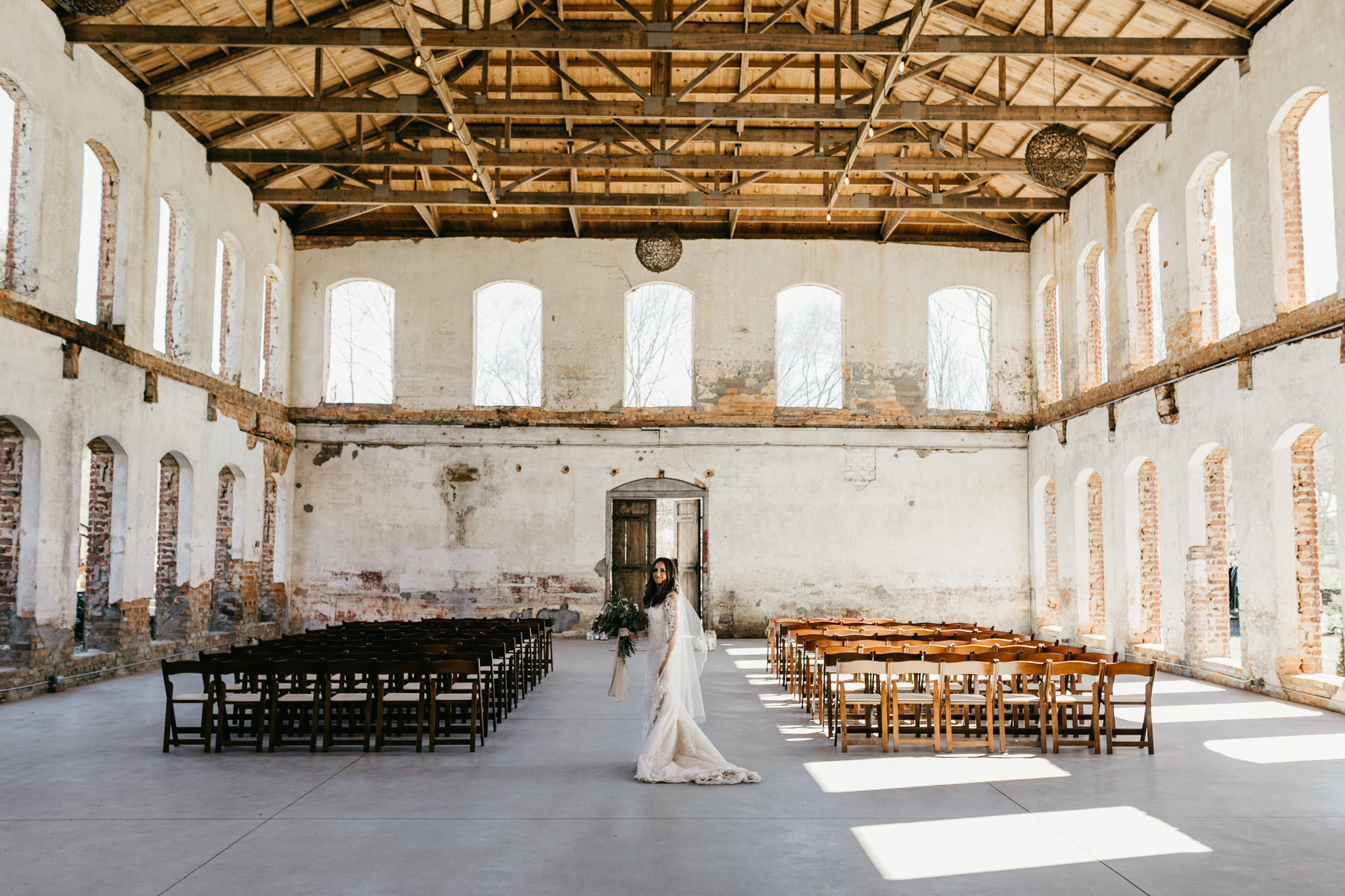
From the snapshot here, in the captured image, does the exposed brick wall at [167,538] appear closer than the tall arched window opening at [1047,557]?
Yes

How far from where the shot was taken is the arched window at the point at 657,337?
21.7 meters

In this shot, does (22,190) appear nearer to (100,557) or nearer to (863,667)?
(100,557)

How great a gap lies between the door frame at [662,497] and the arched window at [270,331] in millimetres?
6909

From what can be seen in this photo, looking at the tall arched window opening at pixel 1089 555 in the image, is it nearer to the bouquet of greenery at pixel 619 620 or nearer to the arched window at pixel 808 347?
the arched window at pixel 808 347

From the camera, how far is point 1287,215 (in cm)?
1258

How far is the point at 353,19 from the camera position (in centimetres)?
1572

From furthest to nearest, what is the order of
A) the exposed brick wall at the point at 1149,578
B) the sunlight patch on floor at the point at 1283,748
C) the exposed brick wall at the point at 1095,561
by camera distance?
the exposed brick wall at the point at 1095,561, the exposed brick wall at the point at 1149,578, the sunlight patch on floor at the point at 1283,748

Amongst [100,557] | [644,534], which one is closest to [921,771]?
[100,557]

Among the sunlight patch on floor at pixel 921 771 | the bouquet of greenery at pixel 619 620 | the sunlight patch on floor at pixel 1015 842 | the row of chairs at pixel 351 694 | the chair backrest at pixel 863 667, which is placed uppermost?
the bouquet of greenery at pixel 619 620

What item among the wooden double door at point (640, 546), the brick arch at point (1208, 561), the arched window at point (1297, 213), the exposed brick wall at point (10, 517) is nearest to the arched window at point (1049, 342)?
the brick arch at point (1208, 561)

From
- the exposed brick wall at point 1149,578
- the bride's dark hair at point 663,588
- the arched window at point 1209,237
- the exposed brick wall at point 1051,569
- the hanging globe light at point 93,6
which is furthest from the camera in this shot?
the exposed brick wall at point 1051,569

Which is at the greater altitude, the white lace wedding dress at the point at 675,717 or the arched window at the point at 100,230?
the arched window at the point at 100,230

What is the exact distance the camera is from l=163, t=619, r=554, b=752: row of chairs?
8.46 m

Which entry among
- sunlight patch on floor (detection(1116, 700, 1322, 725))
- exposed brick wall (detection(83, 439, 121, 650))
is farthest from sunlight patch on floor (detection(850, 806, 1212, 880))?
exposed brick wall (detection(83, 439, 121, 650))
